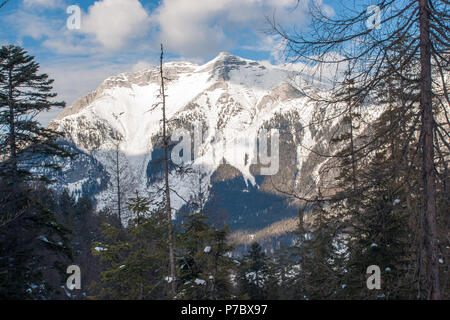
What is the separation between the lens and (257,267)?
68.0 ft

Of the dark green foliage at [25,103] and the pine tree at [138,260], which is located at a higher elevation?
the dark green foliage at [25,103]

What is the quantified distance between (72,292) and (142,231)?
55.9 feet

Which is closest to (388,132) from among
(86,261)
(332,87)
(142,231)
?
(332,87)

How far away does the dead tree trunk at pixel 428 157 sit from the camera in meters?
3.79

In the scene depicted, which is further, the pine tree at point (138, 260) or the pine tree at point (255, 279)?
the pine tree at point (255, 279)

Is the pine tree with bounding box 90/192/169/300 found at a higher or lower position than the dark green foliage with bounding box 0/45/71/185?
lower

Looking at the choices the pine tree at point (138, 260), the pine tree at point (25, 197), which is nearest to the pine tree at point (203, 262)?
the pine tree at point (138, 260)

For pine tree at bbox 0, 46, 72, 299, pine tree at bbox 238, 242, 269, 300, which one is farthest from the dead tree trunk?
Answer: pine tree at bbox 238, 242, 269, 300

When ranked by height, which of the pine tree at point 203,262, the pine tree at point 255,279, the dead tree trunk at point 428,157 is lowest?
the pine tree at point 255,279

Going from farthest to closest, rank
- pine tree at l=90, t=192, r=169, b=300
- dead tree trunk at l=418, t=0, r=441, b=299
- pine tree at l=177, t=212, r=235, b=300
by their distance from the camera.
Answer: pine tree at l=90, t=192, r=169, b=300 < pine tree at l=177, t=212, r=235, b=300 < dead tree trunk at l=418, t=0, r=441, b=299

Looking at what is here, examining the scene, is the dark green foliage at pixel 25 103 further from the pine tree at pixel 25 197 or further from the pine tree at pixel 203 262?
the pine tree at pixel 203 262

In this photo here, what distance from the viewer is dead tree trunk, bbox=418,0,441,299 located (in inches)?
149

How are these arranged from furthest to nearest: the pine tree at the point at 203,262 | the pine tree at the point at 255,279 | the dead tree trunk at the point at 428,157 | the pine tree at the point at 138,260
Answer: the pine tree at the point at 255,279
the pine tree at the point at 138,260
the pine tree at the point at 203,262
the dead tree trunk at the point at 428,157

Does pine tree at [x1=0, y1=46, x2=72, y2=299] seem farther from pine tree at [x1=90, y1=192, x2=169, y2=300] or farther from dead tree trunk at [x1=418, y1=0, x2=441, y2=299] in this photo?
dead tree trunk at [x1=418, y1=0, x2=441, y2=299]
